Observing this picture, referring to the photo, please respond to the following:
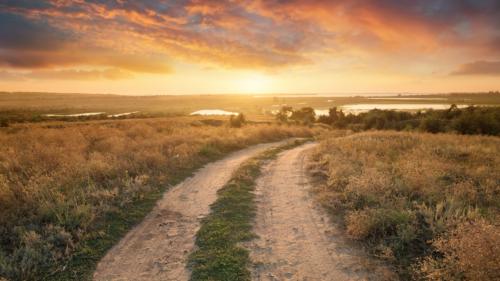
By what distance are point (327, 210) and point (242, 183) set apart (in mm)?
3726

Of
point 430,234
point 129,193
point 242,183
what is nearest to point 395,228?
point 430,234

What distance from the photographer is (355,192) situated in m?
8.61

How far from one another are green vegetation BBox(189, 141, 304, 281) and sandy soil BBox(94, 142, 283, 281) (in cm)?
26

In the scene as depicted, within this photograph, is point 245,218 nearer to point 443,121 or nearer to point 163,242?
point 163,242

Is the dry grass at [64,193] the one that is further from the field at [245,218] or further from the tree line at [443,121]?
the tree line at [443,121]

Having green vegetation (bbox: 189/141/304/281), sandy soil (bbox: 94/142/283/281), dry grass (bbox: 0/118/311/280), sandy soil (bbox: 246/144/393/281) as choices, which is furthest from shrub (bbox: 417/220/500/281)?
dry grass (bbox: 0/118/311/280)

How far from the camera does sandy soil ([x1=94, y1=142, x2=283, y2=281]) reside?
530cm

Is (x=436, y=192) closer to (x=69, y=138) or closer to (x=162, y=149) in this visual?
(x=162, y=149)

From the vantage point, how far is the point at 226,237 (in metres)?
6.56

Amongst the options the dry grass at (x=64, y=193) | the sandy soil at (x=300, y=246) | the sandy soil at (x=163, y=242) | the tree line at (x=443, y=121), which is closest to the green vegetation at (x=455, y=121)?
the tree line at (x=443, y=121)

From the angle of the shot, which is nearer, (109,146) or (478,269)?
(478,269)

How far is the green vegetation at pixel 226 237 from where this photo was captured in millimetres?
5234

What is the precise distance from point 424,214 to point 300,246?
3.18 meters

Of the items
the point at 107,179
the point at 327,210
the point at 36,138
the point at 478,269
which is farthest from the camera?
the point at 36,138
